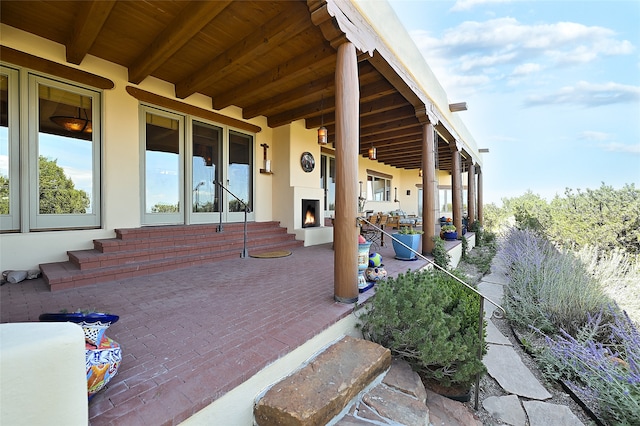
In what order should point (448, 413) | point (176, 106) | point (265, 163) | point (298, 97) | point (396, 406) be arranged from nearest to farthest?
point (396, 406) < point (448, 413) < point (176, 106) < point (298, 97) < point (265, 163)

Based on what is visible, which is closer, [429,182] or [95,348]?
[95,348]

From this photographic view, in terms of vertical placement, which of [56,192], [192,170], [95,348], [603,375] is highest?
[192,170]

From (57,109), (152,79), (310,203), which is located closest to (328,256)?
(310,203)

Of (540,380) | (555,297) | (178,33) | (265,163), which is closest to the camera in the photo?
(540,380)

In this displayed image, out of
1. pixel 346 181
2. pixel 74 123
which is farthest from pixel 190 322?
pixel 74 123

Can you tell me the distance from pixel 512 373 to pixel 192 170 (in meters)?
5.39

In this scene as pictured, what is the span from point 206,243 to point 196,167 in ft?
5.14

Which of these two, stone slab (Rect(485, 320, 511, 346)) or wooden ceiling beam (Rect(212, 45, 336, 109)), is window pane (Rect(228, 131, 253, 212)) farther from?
stone slab (Rect(485, 320, 511, 346))

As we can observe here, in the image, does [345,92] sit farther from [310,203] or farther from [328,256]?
[310,203]

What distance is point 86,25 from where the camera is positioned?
2.86 metres

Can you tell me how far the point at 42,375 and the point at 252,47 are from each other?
347 cm

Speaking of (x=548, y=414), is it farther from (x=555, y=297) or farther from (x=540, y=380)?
(x=555, y=297)

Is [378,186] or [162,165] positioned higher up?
[378,186]

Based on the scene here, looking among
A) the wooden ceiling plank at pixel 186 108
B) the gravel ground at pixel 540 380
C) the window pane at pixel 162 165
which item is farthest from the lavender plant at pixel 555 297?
the wooden ceiling plank at pixel 186 108
